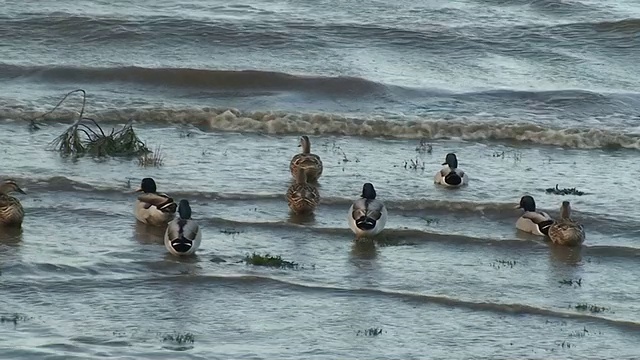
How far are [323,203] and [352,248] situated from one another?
6.29 ft

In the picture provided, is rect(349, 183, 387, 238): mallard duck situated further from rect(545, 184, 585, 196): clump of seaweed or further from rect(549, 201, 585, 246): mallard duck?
rect(545, 184, 585, 196): clump of seaweed

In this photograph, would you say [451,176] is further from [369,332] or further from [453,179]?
[369,332]

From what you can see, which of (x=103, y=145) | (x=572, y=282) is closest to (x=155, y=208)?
(x=103, y=145)

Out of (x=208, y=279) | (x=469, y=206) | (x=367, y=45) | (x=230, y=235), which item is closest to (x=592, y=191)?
(x=469, y=206)

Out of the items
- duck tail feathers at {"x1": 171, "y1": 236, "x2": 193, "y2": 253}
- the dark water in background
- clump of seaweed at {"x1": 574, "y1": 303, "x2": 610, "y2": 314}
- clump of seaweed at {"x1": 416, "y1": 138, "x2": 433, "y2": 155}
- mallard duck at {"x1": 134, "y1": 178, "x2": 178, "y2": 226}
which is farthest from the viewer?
clump of seaweed at {"x1": 416, "y1": 138, "x2": 433, "y2": 155}

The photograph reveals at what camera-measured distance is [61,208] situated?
15.1m

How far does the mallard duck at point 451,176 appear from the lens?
658 inches

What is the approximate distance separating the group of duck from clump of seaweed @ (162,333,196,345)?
2334mm

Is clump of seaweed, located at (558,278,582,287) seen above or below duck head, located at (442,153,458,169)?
below

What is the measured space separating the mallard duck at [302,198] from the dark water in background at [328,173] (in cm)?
15

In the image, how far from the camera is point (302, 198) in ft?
50.3

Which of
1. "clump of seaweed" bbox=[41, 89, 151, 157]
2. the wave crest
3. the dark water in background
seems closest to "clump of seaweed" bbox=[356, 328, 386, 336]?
the dark water in background

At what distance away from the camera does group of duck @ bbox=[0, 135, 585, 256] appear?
13.5 metres

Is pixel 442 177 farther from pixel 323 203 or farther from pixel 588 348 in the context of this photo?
pixel 588 348
